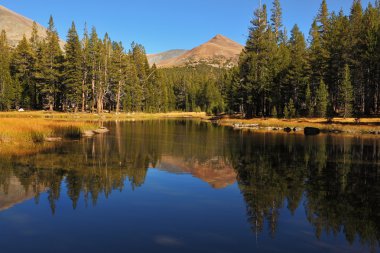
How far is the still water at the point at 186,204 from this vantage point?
9906mm

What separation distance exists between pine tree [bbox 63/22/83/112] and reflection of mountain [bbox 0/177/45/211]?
227 feet

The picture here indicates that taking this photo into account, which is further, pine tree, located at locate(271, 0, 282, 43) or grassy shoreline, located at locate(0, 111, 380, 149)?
pine tree, located at locate(271, 0, 282, 43)

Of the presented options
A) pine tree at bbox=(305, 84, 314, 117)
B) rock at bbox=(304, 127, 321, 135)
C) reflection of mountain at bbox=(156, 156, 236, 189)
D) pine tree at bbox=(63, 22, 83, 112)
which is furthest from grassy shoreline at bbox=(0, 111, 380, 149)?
pine tree at bbox=(63, 22, 83, 112)

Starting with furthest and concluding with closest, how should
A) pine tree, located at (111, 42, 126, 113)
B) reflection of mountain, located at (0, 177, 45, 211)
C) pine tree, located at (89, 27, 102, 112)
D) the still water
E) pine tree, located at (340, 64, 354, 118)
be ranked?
pine tree, located at (111, 42, 126, 113) → pine tree, located at (89, 27, 102, 112) → pine tree, located at (340, 64, 354, 118) → reflection of mountain, located at (0, 177, 45, 211) → the still water

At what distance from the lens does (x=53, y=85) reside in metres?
81.2

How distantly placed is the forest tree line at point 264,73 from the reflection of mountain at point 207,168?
41.9 metres

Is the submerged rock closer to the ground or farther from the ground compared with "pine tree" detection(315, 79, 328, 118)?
closer to the ground

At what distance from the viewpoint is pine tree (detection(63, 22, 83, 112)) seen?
8206cm

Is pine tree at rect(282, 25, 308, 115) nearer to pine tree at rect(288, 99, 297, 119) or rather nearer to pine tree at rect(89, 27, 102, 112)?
pine tree at rect(288, 99, 297, 119)

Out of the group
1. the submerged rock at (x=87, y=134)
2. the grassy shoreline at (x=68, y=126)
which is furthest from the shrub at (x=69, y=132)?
the submerged rock at (x=87, y=134)

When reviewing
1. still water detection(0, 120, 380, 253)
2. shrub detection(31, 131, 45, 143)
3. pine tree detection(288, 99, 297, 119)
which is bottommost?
still water detection(0, 120, 380, 253)

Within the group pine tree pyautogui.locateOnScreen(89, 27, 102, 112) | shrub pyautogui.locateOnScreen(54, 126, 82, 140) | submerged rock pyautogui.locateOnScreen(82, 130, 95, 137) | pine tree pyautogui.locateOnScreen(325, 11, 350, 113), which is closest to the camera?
shrub pyautogui.locateOnScreen(54, 126, 82, 140)

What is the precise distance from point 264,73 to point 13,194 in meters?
62.8

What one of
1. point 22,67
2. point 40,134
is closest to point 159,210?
point 40,134
